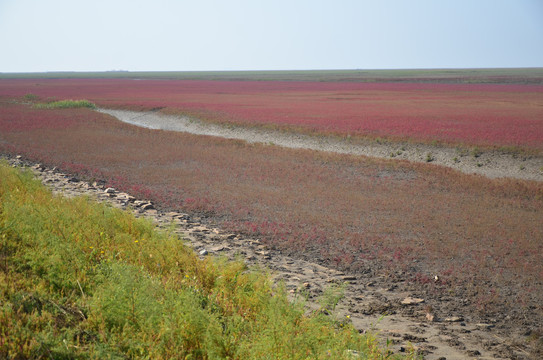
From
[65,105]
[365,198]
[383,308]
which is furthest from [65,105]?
[383,308]

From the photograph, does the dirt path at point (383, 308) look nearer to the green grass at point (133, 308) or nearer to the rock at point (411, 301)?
the rock at point (411, 301)

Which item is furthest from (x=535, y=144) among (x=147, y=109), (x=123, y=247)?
(x=147, y=109)

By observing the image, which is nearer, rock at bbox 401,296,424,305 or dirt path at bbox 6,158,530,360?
dirt path at bbox 6,158,530,360

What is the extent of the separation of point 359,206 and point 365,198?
108 cm

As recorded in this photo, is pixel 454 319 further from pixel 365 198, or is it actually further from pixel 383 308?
pixel 365 198

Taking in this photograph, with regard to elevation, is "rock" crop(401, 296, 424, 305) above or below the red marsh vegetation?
below

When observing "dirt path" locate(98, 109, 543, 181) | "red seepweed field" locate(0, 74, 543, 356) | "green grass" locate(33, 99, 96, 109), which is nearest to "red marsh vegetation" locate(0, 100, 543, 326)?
"red seepweed field" locate(0, 74, 543, 356)

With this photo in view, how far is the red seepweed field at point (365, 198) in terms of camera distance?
26.2 feet

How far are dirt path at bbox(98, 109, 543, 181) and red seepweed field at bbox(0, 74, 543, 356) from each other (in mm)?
1461

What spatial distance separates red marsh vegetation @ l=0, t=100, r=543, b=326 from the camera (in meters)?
8.15

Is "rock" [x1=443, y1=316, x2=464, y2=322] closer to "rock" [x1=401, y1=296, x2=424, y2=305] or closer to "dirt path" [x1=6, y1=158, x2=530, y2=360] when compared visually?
"dirt path" [x1=6, y1=158, x2=530, y2=360]

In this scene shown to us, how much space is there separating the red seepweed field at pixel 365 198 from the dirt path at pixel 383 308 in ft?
0.98

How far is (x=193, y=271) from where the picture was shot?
21.3ft

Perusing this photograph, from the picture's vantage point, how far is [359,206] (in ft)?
41.4
